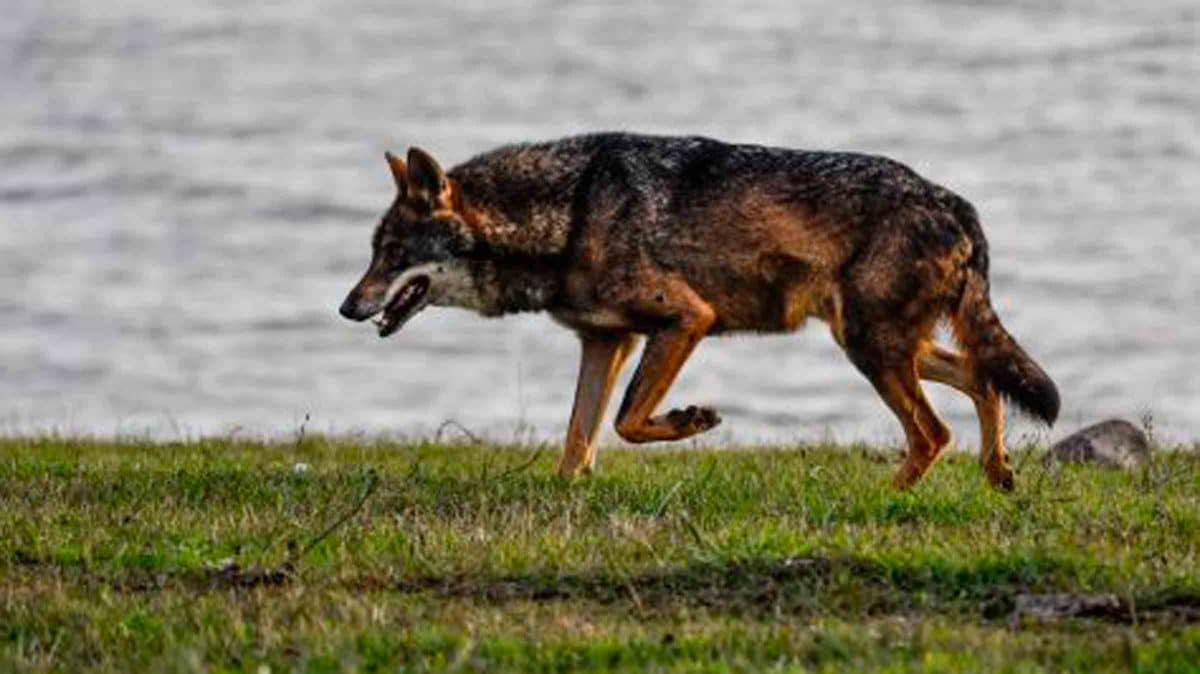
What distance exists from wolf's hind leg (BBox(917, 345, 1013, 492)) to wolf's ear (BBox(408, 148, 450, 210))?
259 cm

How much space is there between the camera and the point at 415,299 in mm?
14836

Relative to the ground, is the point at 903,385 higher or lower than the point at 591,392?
higher

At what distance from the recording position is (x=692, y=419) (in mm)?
14039

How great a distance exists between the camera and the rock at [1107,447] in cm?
1573

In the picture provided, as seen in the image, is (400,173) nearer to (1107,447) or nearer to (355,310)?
(355,310)

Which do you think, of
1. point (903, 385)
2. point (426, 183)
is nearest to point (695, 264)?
point (903, 385)

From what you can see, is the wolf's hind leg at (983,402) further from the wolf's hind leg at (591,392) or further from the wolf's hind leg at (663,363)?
the wolf's hind leg at (591,392)

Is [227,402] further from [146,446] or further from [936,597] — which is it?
[936,597]

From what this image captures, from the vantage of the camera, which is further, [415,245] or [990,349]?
[415,245]

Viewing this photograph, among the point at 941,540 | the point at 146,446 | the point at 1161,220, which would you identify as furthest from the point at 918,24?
the point at 941,540

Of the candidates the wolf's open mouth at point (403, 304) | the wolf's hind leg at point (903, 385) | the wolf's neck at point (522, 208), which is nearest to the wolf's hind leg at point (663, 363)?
the wolf's neck at point (522, 208)

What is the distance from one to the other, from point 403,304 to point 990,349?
3.05 m

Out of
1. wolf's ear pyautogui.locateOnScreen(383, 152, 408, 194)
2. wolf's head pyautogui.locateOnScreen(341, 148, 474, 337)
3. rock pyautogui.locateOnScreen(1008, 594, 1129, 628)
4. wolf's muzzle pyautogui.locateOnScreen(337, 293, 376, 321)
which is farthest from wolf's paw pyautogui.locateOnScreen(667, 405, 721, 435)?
rock pyautogui.locateOnScreen(1008, 594, 1129, 628)

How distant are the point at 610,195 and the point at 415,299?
115 centimetres
